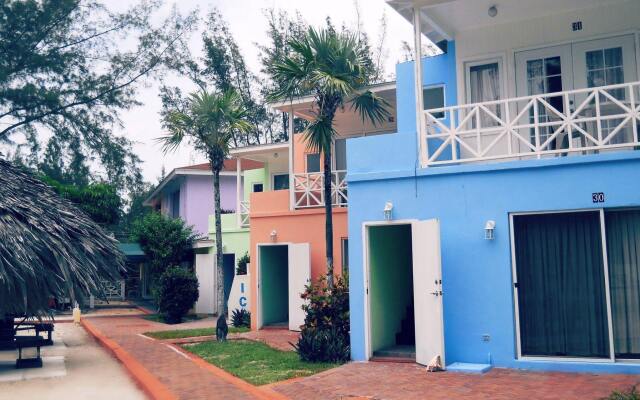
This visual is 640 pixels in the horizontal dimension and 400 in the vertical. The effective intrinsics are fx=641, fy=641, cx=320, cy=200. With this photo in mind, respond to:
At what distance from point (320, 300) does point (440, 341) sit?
2.66m

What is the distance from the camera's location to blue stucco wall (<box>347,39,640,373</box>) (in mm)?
9133

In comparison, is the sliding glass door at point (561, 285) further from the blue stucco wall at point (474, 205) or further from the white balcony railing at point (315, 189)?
the white balcony railing at point (315, 189)

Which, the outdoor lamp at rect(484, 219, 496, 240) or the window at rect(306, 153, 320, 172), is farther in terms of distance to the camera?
the window at rect(306, 153, 320, 172)

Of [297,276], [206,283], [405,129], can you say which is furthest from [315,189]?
[206,283]

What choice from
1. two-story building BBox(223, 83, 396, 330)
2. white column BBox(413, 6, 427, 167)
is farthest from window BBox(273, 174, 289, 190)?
white column BBox(413, 6, 427, 167)

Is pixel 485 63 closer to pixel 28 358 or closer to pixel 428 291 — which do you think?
pixel 428 291

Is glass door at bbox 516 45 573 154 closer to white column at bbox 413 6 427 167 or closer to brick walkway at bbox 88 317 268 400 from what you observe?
white column at bbox 413 6 427 167

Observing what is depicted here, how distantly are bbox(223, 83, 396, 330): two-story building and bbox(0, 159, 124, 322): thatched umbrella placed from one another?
4.72m

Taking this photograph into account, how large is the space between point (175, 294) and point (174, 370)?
32.5ft

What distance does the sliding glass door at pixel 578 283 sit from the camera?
8914 mm

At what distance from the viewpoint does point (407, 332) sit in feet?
38.3

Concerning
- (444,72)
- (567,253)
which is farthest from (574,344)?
(444,72)

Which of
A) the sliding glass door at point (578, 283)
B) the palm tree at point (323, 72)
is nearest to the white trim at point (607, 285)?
the sliding glass door at point (578, 283)

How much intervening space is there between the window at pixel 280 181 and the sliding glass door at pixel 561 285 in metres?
12.5
